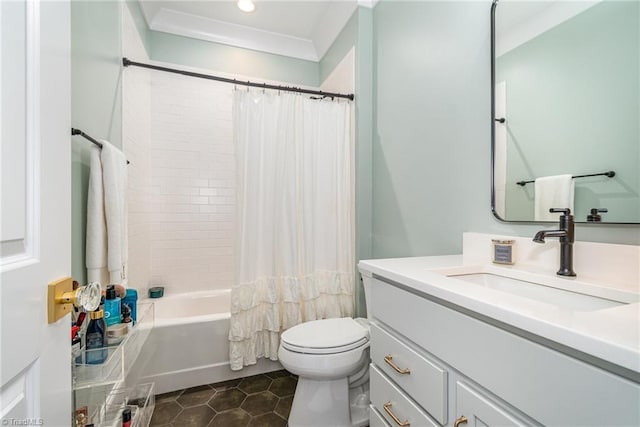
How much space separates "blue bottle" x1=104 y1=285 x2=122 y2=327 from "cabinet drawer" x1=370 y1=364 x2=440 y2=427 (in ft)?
3.52

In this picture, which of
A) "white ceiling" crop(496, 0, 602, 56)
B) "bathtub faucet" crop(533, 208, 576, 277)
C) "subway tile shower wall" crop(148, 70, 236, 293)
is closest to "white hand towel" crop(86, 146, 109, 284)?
"subway tile shower wall" crop(148, 70, 236, 293)

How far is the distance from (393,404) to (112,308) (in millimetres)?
1160

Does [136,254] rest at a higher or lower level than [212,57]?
lower

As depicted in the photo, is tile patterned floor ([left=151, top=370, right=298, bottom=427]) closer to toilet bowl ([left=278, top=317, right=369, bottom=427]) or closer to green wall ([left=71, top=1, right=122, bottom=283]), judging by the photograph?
toilet bowl ([left=278, top=317, right=369, bottom=427])

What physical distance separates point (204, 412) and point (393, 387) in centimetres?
125

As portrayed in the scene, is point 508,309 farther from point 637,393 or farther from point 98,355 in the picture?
point 98,355

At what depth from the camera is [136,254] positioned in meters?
2.07

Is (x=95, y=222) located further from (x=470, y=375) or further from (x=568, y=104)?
(x=568, y=104)

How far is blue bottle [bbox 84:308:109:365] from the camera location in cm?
98

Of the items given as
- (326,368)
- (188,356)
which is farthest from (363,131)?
(188,356)

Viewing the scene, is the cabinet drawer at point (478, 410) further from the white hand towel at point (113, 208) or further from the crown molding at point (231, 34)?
the crown molding at point (231, 34)

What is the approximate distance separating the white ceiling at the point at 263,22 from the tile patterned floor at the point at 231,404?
2724 mm

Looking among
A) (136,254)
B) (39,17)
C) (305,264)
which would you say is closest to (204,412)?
(305,264)

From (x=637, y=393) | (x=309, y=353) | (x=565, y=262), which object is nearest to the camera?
(x=637, y=393)
